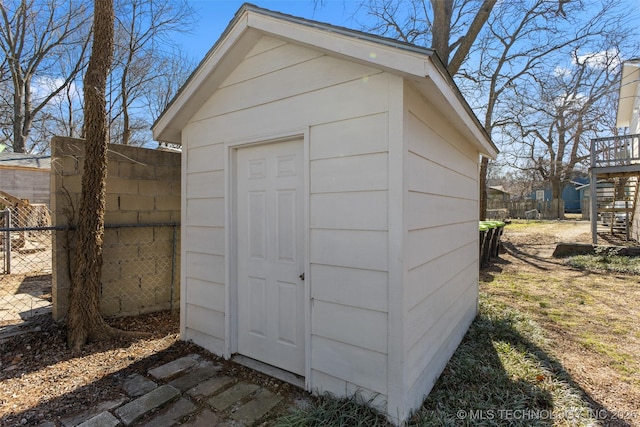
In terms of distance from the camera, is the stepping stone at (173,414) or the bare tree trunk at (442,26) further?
the bare tree trunk at (442,26)

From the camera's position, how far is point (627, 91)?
1206cm

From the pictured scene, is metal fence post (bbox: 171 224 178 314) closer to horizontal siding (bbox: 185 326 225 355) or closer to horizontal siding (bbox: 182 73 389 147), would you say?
horizontal siding (bbox: 185 326 225 355)

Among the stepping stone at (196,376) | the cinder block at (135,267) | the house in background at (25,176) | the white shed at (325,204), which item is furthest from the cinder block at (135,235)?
the house in background at (25,176)

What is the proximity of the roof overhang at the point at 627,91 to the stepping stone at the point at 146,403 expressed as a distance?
42.0 feet

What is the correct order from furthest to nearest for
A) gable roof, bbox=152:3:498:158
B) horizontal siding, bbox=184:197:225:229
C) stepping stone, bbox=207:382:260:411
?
horizontal siding, bbox=184:197:225:229
stepping stone, bbox=207:382:260:411
gable roof, bbox=152:3:498:158

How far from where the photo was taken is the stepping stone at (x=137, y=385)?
8.53ft

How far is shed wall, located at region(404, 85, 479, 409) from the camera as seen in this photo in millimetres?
2322

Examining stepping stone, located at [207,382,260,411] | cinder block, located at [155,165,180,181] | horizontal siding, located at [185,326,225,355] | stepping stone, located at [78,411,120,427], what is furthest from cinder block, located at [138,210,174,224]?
stepping stone, located at [207,382,260,411]

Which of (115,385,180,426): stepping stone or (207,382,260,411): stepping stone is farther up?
(115,385,180,426): stepping stone

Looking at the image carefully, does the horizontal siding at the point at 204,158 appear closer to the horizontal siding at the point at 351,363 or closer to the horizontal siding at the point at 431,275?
the horizontal siding at the point at 351,363

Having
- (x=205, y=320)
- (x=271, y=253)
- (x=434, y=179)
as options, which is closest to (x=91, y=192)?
(x=205, y=320)

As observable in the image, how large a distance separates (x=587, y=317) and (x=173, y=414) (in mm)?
5230

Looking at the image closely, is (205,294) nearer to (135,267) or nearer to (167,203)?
(135,267)

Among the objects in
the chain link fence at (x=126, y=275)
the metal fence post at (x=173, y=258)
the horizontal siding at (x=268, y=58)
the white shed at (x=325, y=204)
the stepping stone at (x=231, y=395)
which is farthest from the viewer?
the metal fence post at (x=173, y=258)
